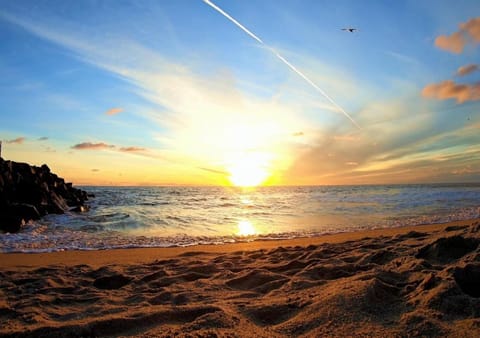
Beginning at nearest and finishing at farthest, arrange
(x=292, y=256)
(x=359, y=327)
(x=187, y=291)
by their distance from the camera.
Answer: (x=359, y=327)
(x=187, y=291)
(x=292, y=256)

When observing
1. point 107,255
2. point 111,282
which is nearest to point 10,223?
point 107,255

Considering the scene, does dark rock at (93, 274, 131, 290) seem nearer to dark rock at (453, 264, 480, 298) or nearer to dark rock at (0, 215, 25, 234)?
dark rock at (453, 264, 480, 298)

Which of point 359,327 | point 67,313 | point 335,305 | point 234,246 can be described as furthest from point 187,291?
point 234,246

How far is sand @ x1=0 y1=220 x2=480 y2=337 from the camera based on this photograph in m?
2.54

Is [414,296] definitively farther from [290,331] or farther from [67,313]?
[67,313]

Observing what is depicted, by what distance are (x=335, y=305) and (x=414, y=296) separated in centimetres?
75

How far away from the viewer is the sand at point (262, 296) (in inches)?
99.8

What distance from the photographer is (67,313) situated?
10.7 feet

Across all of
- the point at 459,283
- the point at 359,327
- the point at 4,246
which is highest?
the point at 459,283

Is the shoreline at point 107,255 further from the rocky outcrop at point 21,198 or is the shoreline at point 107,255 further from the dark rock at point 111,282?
the rocky outcrop at point 21,198

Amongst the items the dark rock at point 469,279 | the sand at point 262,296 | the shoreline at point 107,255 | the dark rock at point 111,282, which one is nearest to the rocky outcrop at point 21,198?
the shoreline at point 107,255

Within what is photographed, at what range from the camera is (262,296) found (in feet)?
11.6

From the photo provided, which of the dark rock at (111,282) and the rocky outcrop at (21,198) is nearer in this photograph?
the dark rock at (111,282)

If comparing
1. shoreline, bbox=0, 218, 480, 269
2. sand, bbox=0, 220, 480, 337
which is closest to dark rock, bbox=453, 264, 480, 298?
sand, bbox=0, 220, 480, 337
